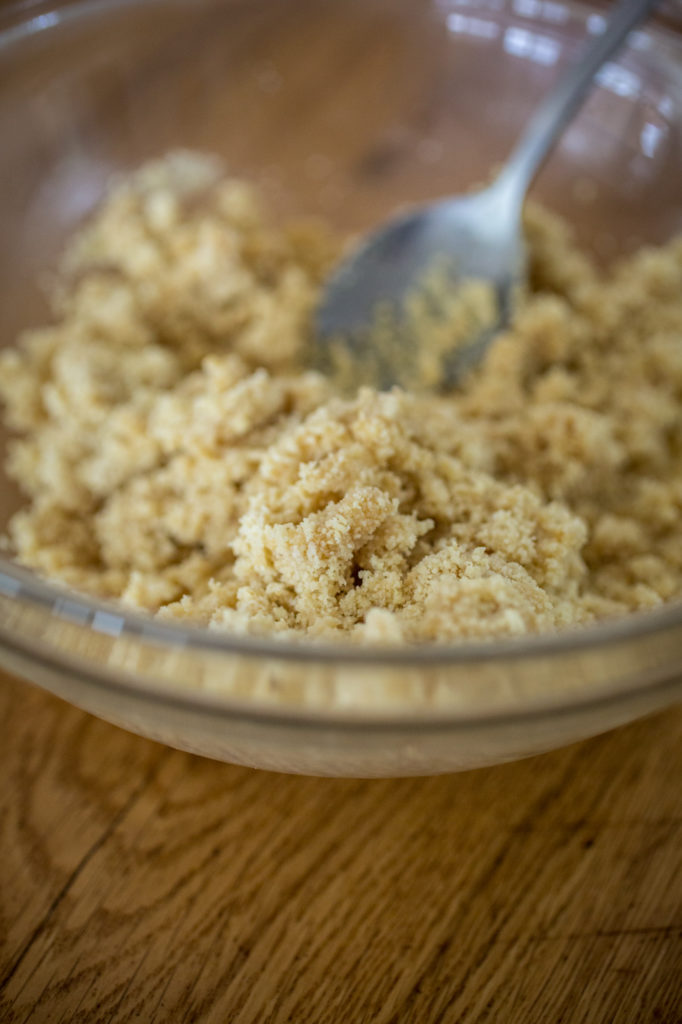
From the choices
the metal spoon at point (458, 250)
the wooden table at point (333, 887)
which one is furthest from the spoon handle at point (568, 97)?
the wooden table at point (333, 887)

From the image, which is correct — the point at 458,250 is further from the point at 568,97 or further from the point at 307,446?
the point at 307,446

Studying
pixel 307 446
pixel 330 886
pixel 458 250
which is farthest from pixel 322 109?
pixel 330 886

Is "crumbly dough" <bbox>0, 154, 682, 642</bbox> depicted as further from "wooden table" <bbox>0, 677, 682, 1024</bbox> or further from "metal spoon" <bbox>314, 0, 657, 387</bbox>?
"wooden table" <bbox>0, 677, 682, 1024</bbox>

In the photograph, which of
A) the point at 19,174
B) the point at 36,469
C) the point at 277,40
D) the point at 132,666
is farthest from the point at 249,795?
the point at 277,40

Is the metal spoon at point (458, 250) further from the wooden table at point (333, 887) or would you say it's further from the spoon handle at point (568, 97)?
the wooden table at point (333, 887)

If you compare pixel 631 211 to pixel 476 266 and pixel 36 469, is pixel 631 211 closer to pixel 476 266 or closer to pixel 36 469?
pixel 476 266

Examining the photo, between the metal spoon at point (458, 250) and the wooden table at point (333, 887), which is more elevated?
the metal spoon at point (458, 250)

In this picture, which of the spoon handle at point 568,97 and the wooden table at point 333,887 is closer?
the wooden table at point 333,887
